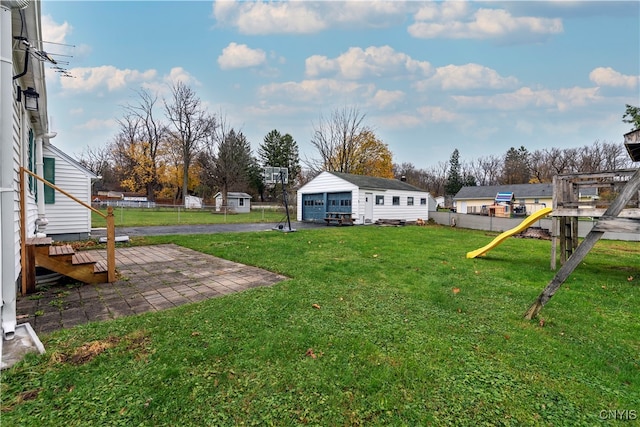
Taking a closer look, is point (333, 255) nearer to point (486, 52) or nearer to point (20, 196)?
point (20, 196)

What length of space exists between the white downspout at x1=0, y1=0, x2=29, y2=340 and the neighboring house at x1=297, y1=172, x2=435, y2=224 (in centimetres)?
1629

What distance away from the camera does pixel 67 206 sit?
928cm

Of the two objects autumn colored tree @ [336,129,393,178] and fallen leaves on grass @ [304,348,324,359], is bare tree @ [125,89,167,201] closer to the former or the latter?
autumn colored tree @ [336,129,393,178]

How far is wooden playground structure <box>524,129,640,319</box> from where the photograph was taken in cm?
307

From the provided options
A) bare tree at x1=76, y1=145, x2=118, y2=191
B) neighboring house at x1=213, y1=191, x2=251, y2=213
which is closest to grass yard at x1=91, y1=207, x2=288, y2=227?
neighboring house at x1=213, y1=191, x2=251, y2=213

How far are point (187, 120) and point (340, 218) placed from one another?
2191 centimetres

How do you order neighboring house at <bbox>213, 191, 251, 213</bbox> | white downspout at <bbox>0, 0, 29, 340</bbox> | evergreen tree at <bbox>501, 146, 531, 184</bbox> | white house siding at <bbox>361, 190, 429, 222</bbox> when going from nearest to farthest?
white downspout at <bbox>0, 0, 29, 340</bbox> < white house siding at <bbox>361, 190, 429, 222</bbox> < neighboring house at <bbox>213, 191, 251, 213</bbox> < evergreen tree at <bbox>501, 146, 531, 184</bbox>

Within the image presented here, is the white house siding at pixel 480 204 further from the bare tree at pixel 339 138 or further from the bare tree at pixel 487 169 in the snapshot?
the bare tree at pixel 487 169

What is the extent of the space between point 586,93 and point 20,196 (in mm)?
21816

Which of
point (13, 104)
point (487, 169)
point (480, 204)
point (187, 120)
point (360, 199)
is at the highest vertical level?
point (187, 120)

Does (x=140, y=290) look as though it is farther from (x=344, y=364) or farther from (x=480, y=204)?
(x=480, y=204)

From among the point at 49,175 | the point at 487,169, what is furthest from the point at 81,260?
the point at 487,169

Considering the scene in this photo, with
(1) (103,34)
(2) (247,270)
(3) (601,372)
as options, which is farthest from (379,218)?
(3) (601,372)

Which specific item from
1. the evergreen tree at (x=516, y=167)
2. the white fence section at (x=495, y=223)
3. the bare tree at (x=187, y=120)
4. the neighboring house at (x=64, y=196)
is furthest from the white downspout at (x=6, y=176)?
the evergreen tree at (x=516, y=167)
